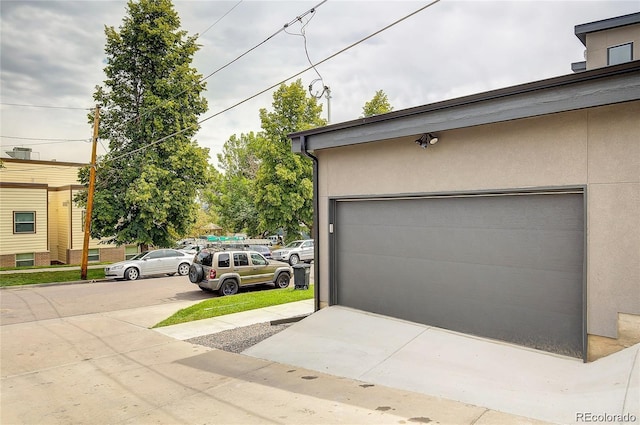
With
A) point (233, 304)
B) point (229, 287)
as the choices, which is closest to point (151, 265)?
point (229, 287)

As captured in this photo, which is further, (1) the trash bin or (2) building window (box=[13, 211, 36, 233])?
(2) building window (box=[13, 211, 36, 233])

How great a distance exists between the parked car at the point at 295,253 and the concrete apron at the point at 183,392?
54.1 feet

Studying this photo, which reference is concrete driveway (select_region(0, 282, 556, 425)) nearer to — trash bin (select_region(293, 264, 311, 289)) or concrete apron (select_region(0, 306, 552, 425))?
concrete apron (select_region(0, 306, 552, 425))

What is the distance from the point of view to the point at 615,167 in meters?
5.66

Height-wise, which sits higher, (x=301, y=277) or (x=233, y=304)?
(x=301, y=277)

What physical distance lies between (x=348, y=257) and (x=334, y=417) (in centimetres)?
480

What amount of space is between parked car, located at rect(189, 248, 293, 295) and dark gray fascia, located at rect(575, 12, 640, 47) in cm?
1564

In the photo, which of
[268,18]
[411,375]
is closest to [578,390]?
[411,375]

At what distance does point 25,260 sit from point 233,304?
23246mm

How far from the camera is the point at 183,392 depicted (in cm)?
593

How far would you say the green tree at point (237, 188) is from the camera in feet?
122

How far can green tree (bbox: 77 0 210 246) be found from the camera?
22016 mm

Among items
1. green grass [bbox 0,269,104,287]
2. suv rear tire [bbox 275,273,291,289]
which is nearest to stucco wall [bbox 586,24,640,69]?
suv rear tire [bbox 275,273,291,289]

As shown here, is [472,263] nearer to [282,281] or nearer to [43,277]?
[282,281]
